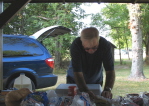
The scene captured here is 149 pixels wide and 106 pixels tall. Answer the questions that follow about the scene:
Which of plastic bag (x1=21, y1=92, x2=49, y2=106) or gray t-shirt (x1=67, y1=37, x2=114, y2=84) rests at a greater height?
gray t-shirt (x1=67, y1=37, x2=114, y2=84)

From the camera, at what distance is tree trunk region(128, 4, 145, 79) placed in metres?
8.12

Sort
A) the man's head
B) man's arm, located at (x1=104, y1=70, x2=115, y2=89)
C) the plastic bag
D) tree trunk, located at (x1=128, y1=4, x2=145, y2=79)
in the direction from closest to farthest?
the plastic bag, the man's head, man's arm, located at (x1=104, y1=70, x2=115, y2=89), tree trunk, located at (x1=128, y1=4, x2=145, y2=79)

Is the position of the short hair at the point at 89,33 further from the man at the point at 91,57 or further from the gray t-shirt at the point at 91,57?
the gray t-shirt at the point at 91,57

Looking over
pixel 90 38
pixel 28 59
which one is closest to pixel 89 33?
pixel 90 38

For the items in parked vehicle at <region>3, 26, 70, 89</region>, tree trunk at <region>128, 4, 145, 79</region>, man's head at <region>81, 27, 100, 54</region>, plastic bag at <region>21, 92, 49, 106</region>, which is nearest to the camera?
plastic bag at <region>21, 92, 49, 106</region>

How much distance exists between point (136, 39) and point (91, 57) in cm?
655

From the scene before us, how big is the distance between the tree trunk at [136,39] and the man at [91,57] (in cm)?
631

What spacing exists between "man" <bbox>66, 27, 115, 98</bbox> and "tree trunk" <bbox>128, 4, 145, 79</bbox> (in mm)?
6311

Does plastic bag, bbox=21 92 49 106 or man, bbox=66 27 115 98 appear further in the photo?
man, bbox=66 27 115 98

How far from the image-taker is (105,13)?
15.9 meters

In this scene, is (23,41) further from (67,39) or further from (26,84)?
(67,39)

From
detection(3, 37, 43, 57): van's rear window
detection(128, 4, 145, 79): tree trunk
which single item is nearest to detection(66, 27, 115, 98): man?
detection(3, 37, 43, 57): van's rear window

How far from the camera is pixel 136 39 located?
819 cm

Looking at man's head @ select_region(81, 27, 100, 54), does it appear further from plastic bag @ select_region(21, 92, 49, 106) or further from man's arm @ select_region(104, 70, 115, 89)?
plastic bag @ select_region(21, 92, 49, 106)
